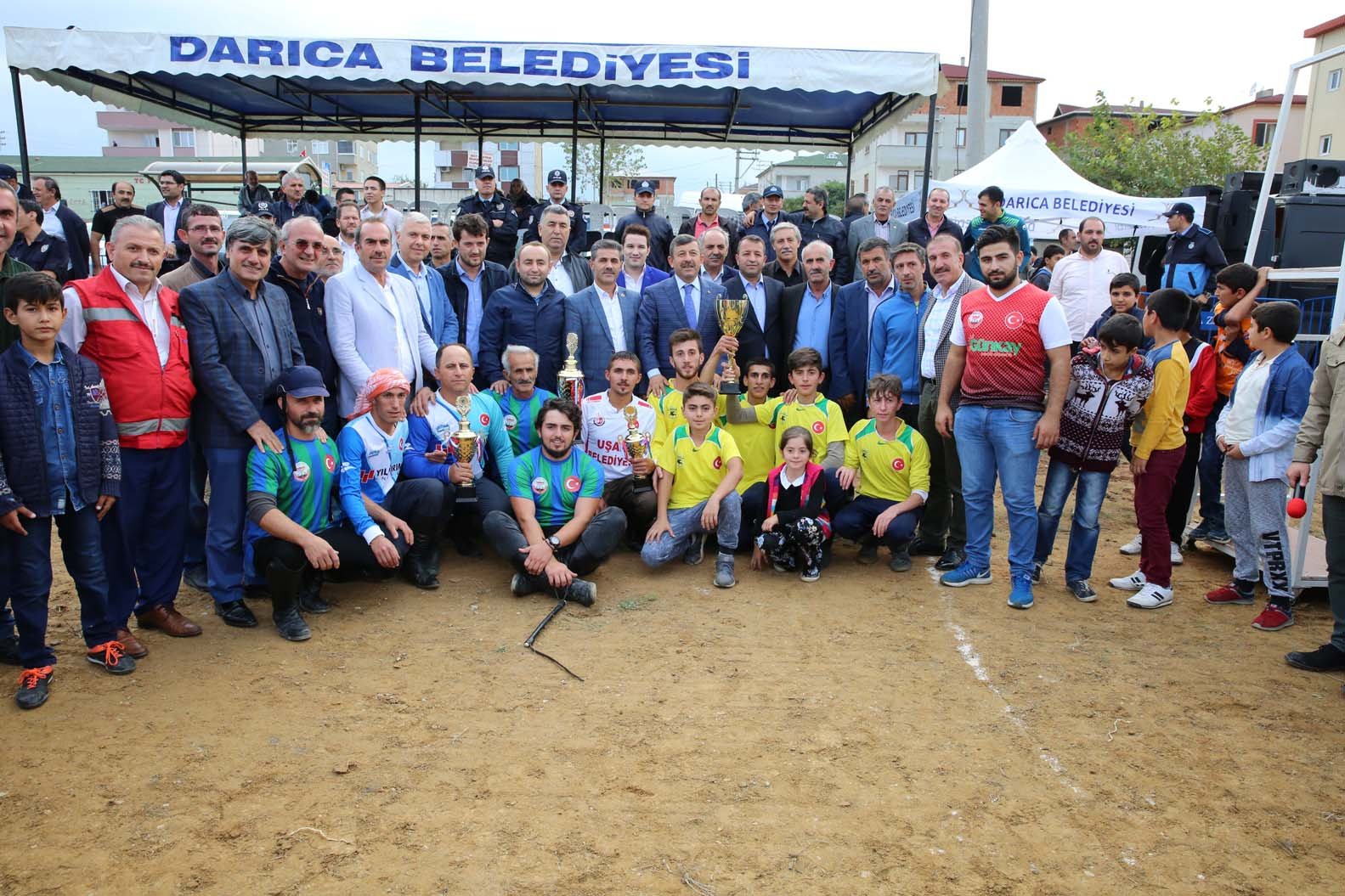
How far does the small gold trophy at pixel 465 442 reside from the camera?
516 centimetres

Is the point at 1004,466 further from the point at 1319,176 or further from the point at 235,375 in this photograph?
the point at 1319,176

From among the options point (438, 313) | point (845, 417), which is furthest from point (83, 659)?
point (845, 417)

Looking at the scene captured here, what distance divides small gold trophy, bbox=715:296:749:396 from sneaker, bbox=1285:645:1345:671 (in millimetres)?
3323

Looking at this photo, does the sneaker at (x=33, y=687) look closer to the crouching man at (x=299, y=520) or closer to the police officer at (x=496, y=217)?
the crouching man at (x=299, y=520)

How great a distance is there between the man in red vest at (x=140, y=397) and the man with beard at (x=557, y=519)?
1705mm

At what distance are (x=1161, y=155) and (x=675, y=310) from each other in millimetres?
31491

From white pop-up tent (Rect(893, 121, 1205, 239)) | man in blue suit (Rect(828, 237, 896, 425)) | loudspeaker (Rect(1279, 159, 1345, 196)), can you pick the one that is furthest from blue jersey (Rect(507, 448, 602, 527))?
white pop-up tent (Rect(893, 121, 1205, 239))

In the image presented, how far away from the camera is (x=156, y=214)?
30.4 ft

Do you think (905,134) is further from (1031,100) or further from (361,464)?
(361,464)

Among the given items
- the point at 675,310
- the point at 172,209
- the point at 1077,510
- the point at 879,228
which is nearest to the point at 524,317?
the point at 675,310

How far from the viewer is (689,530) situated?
5727mm

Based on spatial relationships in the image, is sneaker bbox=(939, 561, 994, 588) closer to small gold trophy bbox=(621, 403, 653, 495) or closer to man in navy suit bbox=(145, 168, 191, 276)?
small gold trophy bbox=(621, 403, 653, 495)

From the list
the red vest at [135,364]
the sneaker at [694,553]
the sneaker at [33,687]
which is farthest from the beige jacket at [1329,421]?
the sneaker at [33,687]

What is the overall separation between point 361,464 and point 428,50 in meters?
5.19
